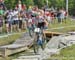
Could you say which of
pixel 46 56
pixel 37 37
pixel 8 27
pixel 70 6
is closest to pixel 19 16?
pixel 8 27

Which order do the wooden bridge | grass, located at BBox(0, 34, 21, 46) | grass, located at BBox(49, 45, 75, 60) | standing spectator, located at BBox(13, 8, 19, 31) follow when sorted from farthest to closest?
standing spectator, located at BBox(13, 8, 19, 31), grass, located at BBox(0, 34, 21, 46), the wooden bridge, grass, located at BBox(49, 45, 75, 60)

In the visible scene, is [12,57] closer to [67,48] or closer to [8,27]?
[67,48]

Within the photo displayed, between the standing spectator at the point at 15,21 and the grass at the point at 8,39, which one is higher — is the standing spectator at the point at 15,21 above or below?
above

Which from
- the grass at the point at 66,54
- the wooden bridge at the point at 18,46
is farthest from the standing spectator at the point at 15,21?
the grass at the point at 66,54

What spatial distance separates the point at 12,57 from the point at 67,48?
126 inches

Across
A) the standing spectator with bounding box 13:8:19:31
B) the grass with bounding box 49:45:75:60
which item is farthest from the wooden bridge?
the standing spectator with bounding box 13:8:19:31

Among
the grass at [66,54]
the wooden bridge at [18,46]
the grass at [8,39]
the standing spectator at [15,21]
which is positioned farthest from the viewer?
the standing spectator at [15,21]

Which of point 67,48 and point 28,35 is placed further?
point 28,35

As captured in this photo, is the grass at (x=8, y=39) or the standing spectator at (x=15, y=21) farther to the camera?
the standing spectator at (x=15, y=21)

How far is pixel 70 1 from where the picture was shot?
51969mm

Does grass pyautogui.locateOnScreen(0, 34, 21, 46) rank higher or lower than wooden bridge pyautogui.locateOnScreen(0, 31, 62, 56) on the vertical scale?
lower

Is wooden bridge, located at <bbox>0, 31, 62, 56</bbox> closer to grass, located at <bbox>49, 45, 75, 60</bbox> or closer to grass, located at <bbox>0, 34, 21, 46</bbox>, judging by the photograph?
grass, located at <bbox>0, 34, 21, 46</bbox>

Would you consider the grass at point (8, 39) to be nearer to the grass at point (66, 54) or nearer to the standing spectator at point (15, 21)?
the standing spectator at point (15, 21)

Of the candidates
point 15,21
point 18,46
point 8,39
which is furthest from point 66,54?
point 15,21
